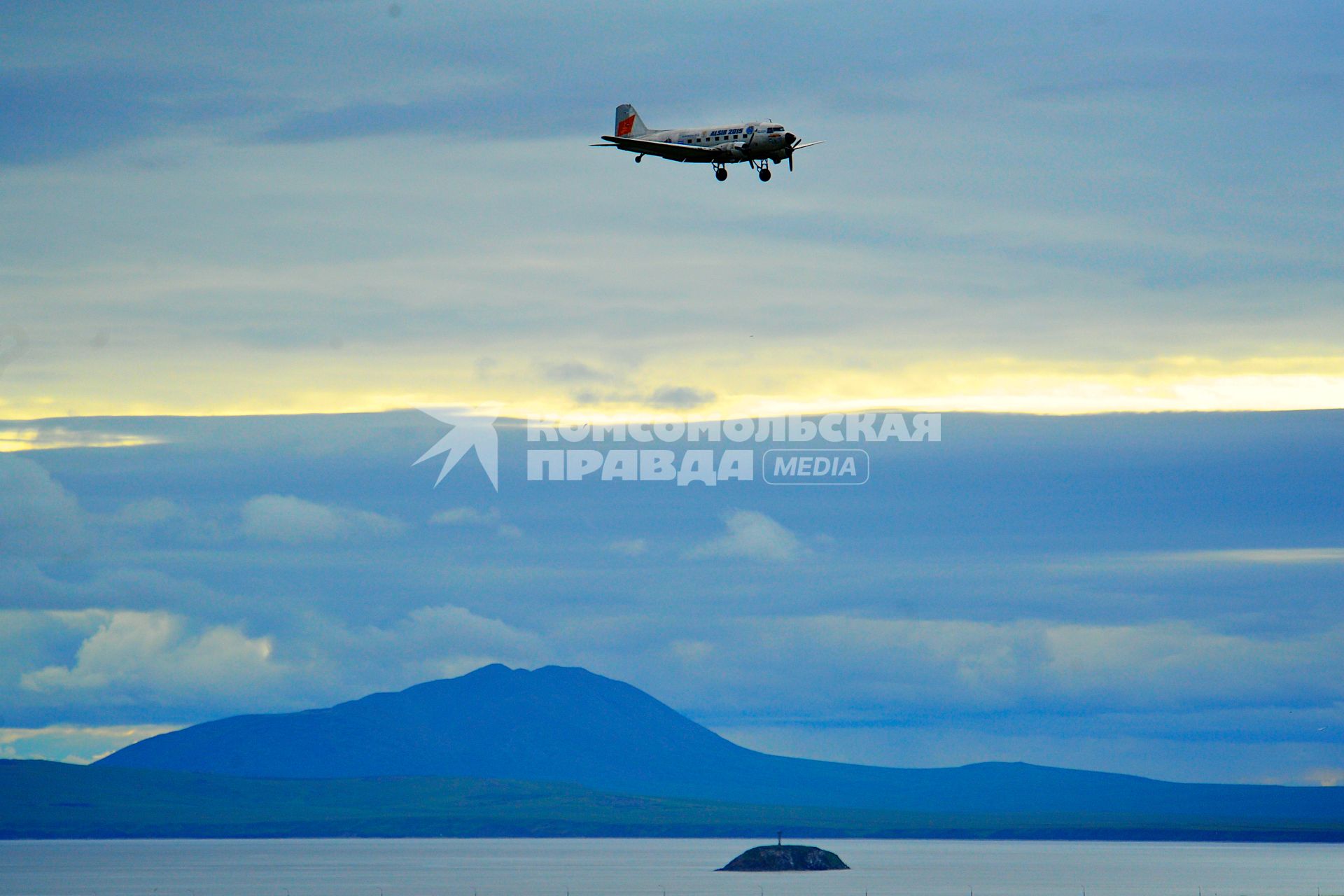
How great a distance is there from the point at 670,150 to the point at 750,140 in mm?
7175

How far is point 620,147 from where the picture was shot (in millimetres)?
141500

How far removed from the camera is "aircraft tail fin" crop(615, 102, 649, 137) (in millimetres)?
149375

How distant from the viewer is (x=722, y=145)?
140875mm

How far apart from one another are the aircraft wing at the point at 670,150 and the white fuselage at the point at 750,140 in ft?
1.36

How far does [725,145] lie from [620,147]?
8955 mm

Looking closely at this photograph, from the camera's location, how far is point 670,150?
468ft

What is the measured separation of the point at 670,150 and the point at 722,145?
185 inches

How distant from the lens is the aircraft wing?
14112cm

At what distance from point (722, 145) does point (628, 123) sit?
12874 millimetres

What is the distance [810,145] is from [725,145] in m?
8.76

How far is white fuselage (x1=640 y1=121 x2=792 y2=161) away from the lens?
13975 cm

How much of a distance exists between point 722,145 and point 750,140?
8.11 feet

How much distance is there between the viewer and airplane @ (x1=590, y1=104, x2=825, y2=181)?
140 meters

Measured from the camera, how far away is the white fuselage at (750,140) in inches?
5502
